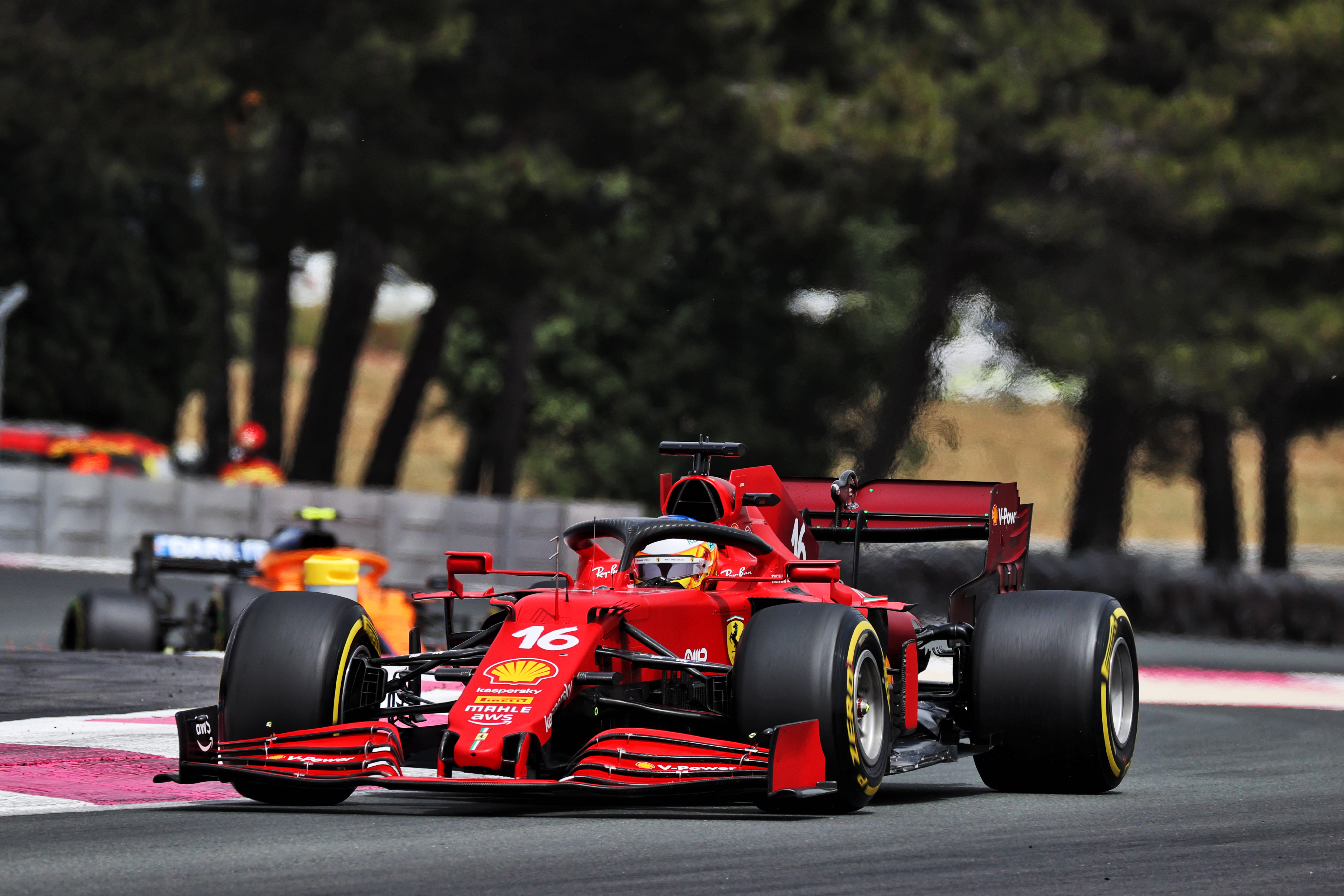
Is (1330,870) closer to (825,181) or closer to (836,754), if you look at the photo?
(836,754)

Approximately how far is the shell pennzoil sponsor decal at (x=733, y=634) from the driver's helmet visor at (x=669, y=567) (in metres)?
0.39

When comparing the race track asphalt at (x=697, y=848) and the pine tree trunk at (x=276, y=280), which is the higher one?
the pine tree trunk at (x=276, y=280)

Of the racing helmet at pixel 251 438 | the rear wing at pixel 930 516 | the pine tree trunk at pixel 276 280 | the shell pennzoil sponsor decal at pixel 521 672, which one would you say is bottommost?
the shell pennzoil sponsor decal at pixel 521 672

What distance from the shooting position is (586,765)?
24.8 feet

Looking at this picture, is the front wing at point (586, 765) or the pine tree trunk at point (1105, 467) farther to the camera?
the pine tree trunk at point (1105, 467)

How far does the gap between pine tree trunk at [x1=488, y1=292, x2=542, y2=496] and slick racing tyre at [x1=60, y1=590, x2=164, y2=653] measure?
24.2 metres

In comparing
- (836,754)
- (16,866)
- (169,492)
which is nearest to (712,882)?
(836,754)

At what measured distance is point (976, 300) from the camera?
24188mm

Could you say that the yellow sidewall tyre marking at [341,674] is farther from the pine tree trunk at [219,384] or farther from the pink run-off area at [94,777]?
the pine tree trunk at [219,384]

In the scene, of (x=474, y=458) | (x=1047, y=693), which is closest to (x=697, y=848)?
(x=1047, y=693)

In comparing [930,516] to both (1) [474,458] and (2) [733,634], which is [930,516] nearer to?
(2) [733,634]

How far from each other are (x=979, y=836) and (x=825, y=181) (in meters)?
23.2

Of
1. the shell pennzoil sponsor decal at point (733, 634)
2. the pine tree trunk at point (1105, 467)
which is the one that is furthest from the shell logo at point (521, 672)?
the pine tree trunk at point (1105, 467)

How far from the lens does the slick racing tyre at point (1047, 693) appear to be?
8.97 meters
